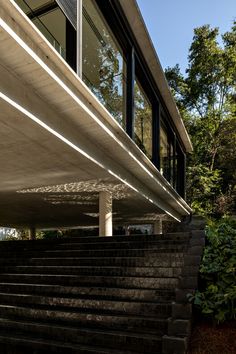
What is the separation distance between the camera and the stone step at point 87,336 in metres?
4.31

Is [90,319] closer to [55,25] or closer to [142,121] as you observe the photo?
[142,121]

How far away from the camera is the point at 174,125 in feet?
56.2

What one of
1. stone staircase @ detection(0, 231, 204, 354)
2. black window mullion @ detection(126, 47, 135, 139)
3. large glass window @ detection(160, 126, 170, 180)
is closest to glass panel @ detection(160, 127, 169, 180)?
large glass window @ detection(160, 126, 170, 180)

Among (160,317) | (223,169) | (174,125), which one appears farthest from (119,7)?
(223,169)

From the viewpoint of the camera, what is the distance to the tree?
90.9 ft

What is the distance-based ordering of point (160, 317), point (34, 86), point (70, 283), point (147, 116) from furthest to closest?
point (147, 116), point (70, 283), point (34, 86), point (160, 317)

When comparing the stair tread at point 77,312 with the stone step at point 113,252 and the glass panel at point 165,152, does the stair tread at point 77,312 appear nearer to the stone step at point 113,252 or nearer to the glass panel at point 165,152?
the stone step at point 113,252

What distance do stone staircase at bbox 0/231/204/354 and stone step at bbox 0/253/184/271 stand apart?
2cm

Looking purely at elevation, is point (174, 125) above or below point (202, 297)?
above

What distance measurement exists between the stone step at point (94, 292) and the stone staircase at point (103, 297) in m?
0.01

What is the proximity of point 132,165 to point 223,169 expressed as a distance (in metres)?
20.8

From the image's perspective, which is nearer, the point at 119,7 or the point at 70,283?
the point at 70,283

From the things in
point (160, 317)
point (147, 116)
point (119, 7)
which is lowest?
point (160, 317)

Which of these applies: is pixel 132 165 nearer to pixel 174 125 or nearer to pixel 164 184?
pixel 164 184
